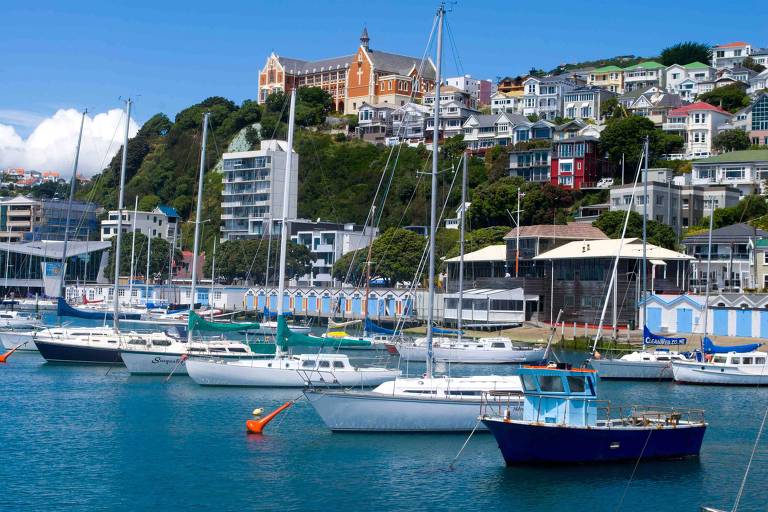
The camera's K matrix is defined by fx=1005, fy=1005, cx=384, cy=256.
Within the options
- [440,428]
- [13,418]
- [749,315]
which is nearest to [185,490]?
Result: [440,428]

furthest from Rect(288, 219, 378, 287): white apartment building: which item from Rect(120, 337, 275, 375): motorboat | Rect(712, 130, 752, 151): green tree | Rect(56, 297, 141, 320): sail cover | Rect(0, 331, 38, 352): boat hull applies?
Rect(120, 337, 275, 375): motorboat

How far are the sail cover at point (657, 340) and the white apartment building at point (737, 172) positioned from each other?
5358 centimetres

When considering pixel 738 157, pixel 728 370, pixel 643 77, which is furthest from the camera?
pixel 643 77

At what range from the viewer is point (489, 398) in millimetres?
39656

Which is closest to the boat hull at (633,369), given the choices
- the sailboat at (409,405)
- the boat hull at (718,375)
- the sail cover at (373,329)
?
the boat hull at (718,375)

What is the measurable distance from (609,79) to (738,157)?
75775mm

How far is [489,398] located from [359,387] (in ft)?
36.4

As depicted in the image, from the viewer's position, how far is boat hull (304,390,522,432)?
39188mm

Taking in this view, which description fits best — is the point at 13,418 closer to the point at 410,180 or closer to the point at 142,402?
the point at 142,402

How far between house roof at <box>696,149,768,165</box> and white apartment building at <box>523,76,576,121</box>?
5036cm

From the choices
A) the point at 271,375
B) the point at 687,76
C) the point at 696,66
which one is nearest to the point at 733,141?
the point at 687,76

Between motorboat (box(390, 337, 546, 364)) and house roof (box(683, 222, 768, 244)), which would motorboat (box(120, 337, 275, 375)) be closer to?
motorboat (box(390, 337, 546, 364))

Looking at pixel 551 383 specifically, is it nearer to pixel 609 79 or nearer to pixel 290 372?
pixel 290 372

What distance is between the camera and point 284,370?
167 feet
